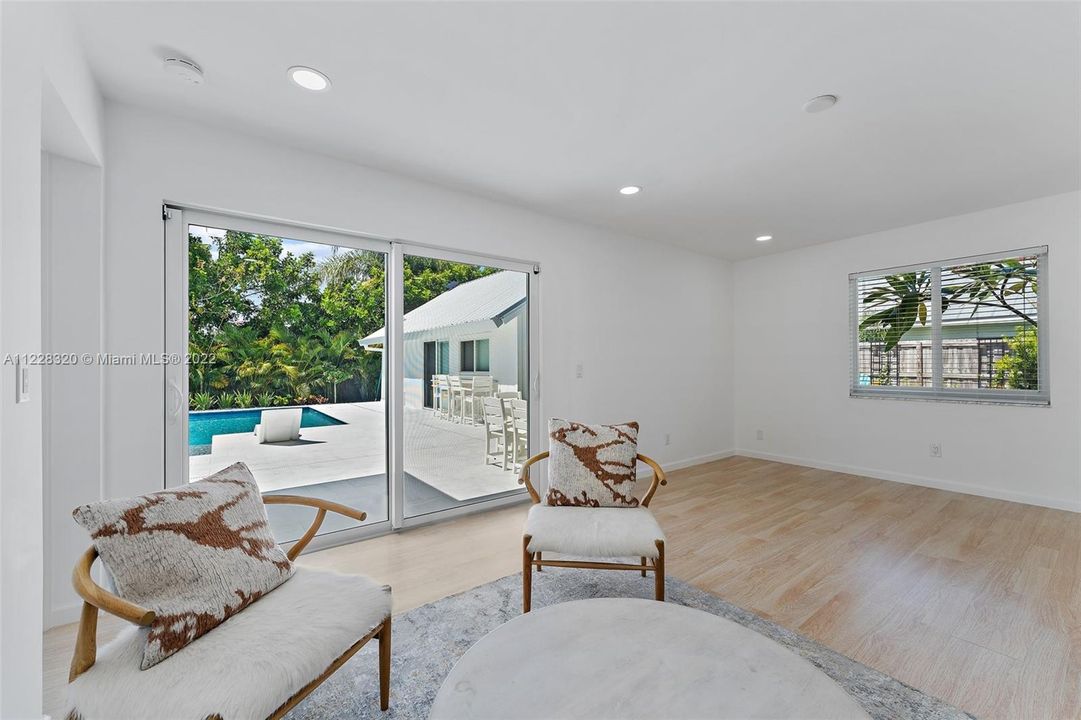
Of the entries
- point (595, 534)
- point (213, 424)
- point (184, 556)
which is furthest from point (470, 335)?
point (184, 556)

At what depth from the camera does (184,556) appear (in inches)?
54.5

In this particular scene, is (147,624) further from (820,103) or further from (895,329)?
(895,329)

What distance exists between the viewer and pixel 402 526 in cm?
339

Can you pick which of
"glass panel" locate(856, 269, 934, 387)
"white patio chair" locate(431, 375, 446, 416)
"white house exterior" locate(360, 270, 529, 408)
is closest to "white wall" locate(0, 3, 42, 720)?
"white house exterior" locate(360, 270, 529, 408)

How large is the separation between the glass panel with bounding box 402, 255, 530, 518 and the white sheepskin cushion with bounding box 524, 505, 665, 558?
138 centimetres

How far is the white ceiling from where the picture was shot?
183 cm

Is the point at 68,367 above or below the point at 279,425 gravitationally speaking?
above

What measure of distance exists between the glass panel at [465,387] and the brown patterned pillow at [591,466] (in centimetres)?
112

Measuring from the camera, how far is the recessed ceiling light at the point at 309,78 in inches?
83.9

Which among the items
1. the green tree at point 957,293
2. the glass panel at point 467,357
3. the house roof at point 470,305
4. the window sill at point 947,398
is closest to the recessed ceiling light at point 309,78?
the house roof at point 470,305

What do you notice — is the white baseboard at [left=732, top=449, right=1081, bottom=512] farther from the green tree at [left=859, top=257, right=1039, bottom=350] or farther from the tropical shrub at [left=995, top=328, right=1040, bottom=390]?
the green tree at [left=859, top=257, right=1039, bottom=350]

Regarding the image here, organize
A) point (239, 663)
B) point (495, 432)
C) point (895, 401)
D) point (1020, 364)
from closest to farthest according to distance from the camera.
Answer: point (239, 663) < point (495, 432) < point (1020, 364) < point (895, 401)

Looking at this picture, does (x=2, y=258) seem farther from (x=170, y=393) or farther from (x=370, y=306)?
(x=370, y=306)

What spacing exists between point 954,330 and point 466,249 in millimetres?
4618
